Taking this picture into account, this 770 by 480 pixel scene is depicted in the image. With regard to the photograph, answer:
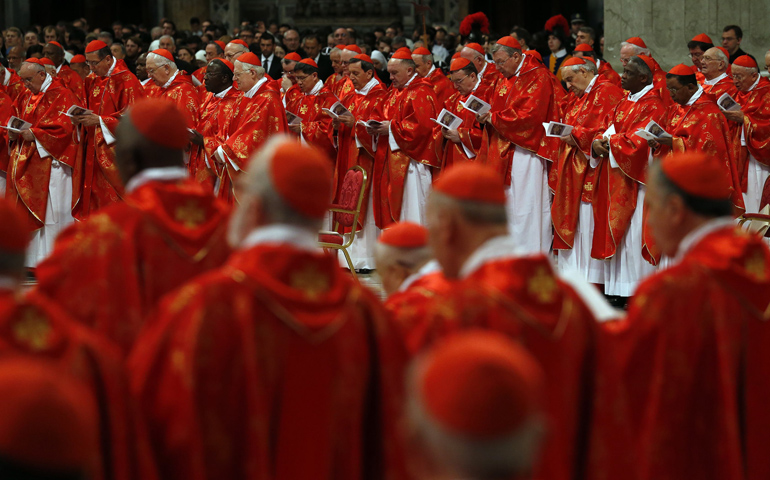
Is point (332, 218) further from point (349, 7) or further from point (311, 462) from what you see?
point (349, 7)

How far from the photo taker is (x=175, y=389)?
2457 mm

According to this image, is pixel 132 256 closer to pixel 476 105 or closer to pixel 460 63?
pixel 476 105

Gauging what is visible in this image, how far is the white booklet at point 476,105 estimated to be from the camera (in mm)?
9375

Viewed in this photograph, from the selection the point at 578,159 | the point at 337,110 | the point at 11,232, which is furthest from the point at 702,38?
the point at 11,232

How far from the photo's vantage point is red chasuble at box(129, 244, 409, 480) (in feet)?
8.05

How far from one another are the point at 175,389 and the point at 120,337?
3.01 ft

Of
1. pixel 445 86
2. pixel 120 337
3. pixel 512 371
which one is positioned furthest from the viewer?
pixel 445 86

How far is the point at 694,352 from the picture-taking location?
3.07 metres

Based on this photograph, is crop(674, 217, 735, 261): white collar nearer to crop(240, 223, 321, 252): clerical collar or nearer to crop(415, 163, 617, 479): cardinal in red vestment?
crop(415, 163, 617, 479): cardinal in red vestment

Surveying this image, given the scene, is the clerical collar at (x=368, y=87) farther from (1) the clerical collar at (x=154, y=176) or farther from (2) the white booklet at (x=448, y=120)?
(1) the clerical collar at (x=154, y=176)

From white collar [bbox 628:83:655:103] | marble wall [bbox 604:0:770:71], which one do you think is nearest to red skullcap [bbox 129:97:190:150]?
white collar [bbox 628:83:655:103]

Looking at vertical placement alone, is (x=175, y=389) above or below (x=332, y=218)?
above

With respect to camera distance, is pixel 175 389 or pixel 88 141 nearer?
pixel 175 389

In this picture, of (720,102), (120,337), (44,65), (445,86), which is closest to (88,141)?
(44,65)
